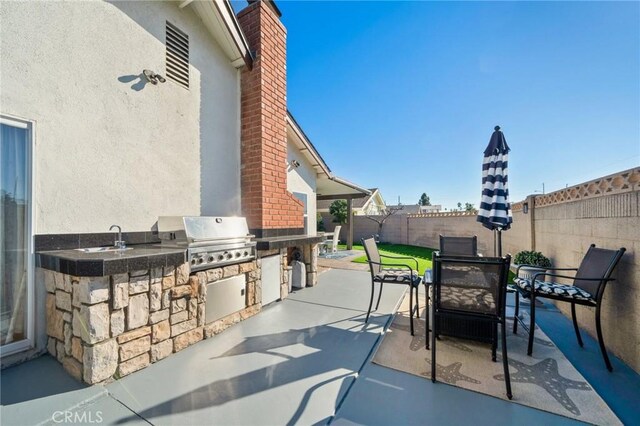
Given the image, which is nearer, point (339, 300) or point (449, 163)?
point (339, 300)

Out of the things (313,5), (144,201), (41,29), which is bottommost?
(144,201)

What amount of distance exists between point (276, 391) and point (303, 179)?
23.7 feet

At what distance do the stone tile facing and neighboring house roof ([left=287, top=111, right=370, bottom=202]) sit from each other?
5568 mm

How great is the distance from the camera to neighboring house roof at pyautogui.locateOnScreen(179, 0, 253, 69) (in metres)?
4.79

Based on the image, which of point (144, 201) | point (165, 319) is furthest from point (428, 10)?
point (165, 319)

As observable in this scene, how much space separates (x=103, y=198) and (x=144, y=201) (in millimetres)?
547

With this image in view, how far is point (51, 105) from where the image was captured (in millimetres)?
2990

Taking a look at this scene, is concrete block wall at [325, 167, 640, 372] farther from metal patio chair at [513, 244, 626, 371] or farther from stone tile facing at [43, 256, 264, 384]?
stone tile facing at [43, 256, 264, 384]

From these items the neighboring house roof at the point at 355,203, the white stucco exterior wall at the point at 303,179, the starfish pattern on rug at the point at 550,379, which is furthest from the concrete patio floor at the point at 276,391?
the neighboring house roof at the point at 355,203

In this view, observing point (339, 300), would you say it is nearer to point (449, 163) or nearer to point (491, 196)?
point (491, 196)

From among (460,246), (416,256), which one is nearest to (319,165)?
(460,246)

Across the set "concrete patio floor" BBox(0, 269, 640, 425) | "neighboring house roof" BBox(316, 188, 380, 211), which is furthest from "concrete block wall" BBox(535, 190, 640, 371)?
"neighboring house roof" BBox(316, 188, 380, 211)

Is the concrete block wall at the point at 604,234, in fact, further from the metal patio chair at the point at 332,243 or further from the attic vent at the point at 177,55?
the metal patio chair at the point at 332,243

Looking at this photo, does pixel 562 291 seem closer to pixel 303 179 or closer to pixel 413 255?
pixel 303 179
